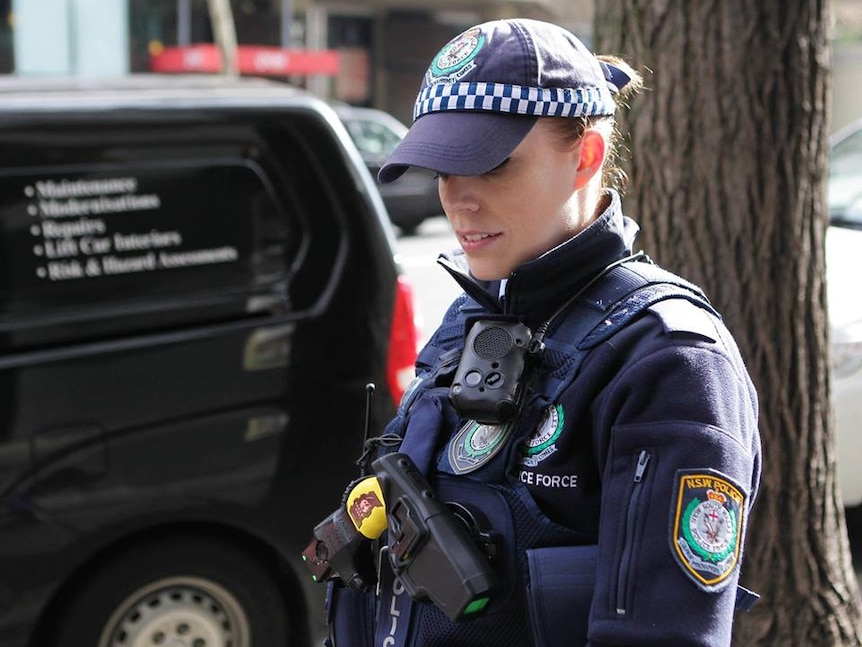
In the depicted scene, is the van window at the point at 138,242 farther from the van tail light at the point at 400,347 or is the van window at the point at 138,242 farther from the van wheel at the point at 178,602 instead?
the van wheel at the point at 178,602

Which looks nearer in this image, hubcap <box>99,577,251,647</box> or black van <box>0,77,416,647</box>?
black van <box>0,77,416,647</box>

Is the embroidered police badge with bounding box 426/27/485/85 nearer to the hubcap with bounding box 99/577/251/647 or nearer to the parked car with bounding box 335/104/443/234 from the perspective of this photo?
the hubcap with bounding box 99/577/251/647

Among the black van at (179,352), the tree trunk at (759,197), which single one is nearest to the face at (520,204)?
the tree trunk at (759,197)

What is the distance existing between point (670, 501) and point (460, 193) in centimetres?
48

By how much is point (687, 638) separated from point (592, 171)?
23.9 inches

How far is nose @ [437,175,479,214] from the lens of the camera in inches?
55.9

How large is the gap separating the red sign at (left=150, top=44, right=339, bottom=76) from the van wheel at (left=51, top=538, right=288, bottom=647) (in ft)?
64.2

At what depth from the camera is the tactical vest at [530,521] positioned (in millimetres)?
1281

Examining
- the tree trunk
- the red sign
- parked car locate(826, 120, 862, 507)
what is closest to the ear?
the tree trunk

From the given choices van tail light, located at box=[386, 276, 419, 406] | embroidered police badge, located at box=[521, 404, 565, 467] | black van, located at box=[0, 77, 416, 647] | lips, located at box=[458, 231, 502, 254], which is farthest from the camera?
van tail light, located at box=[386, 276, 419, 406]

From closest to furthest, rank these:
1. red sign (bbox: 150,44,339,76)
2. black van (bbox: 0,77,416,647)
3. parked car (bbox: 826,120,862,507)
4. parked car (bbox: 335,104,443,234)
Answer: black van (bbox: 0,77,416,647) → parked car (bbox: 826,120,862,507) → parked car (bbox: 335,104,443,234) → red sign (bbox: 150,44,339,76)

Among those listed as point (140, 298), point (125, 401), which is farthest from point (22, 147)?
point (125, 401)

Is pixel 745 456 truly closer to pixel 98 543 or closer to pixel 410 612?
pixel 410 612

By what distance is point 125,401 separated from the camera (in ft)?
9.52
